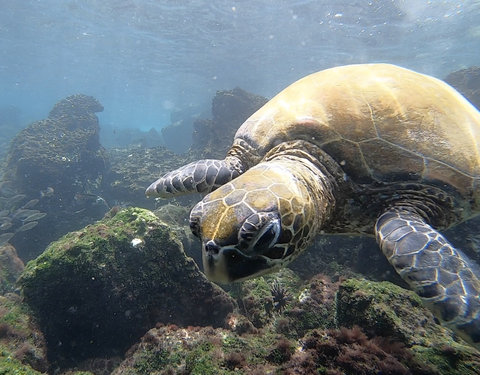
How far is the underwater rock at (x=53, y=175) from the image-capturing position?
1042 centimetres

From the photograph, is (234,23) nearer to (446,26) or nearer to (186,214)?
(446,26)

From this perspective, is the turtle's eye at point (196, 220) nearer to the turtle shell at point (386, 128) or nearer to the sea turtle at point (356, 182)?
the sea turtle at point (356, 182)

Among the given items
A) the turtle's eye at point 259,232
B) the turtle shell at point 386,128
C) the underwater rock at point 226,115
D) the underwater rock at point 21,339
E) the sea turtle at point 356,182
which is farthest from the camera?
the underwater rock at point 226,115

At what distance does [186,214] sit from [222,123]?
8522 millimetres

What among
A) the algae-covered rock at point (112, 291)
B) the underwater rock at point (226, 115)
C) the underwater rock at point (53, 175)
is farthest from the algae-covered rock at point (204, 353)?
the underwater rock at point (226, 115)

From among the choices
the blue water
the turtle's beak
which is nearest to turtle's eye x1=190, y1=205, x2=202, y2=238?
the turtle's beak

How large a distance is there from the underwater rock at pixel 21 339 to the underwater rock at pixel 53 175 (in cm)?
716

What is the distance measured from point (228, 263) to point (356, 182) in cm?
184

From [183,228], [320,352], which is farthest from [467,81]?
[320,352]

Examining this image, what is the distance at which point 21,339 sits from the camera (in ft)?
11.1

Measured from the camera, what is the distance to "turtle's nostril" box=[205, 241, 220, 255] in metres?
1.86

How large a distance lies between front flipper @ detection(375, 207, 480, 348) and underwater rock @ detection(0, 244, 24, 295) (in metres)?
8.87

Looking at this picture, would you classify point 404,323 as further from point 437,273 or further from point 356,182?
point 356,182

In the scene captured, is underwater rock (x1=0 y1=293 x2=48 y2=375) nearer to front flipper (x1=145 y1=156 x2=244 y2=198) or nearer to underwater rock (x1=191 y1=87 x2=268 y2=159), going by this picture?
front flipper (x1=145 y1=156 x2=244 y2=198)
